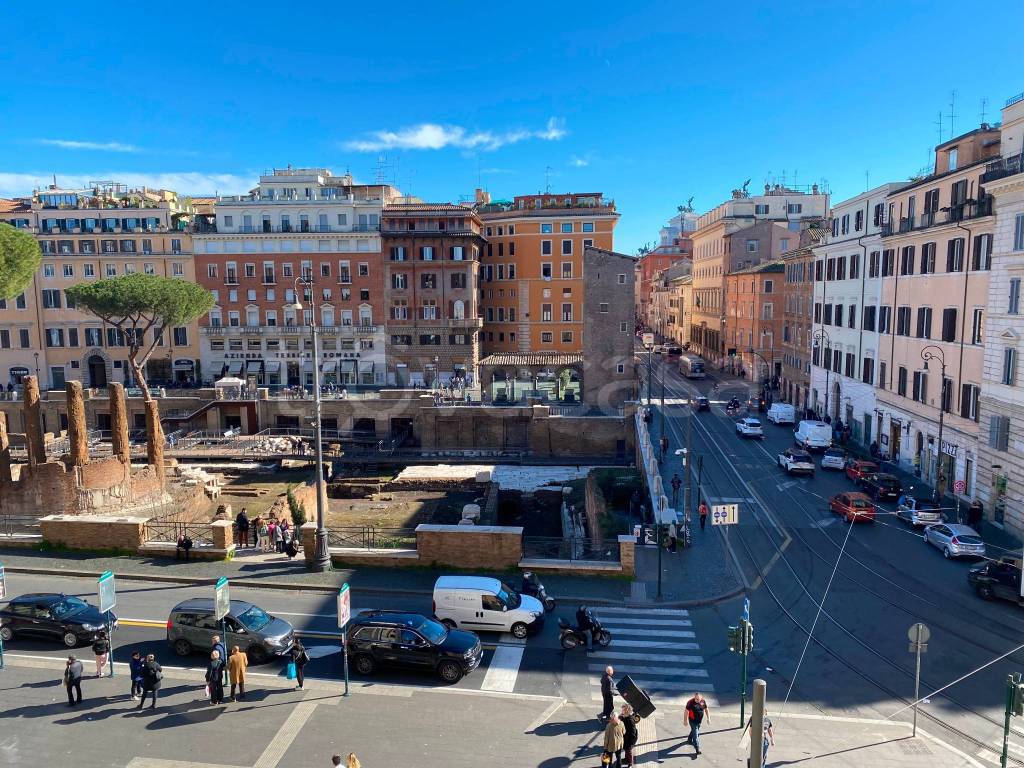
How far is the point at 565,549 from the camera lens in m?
27.1

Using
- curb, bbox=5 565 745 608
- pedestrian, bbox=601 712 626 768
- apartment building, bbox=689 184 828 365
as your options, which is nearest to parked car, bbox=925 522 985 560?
curb, bbox=5 565 745 608

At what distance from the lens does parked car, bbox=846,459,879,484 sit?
39.1 metres

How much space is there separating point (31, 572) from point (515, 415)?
37.0 metres

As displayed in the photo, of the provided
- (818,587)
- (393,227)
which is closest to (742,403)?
(393,227)

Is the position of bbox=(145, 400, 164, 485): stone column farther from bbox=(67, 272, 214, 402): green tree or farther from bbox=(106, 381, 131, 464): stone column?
bbox=(67, 272, 214, 402): green tree

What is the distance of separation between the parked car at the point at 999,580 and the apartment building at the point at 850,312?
80.8ft

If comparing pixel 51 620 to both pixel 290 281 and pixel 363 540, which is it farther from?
pixel 290 281

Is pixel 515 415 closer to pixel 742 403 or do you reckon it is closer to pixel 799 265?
pixel 742 403

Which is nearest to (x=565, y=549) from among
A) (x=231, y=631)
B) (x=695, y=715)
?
(x=695, y=715)

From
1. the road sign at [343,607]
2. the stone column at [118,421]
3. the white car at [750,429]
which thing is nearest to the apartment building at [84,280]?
the stone column at [118,421]

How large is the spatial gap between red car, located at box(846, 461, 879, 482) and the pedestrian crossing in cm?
2103

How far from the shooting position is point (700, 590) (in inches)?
959

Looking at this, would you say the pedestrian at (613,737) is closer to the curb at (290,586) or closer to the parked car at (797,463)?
the curb at (290,586)

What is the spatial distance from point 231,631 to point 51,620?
527 centimetres
